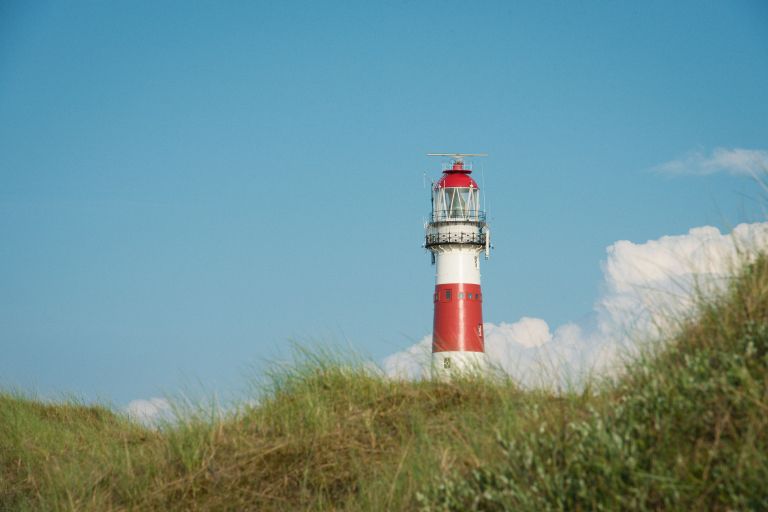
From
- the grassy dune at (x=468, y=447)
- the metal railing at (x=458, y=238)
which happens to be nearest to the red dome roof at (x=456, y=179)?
the metal railing at (x=458, y=238)

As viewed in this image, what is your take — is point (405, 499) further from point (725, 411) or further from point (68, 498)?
point (68, 498)

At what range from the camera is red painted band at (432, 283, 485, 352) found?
99.2 ft

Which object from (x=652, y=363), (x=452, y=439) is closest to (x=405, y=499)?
(x=452, y=439)

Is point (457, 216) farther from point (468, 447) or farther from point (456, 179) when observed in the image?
point (468, 447)

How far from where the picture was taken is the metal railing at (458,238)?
107 ft

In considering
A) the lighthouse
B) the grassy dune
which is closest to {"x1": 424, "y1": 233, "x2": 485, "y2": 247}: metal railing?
the lighthouse

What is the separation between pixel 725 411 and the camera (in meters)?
5.25

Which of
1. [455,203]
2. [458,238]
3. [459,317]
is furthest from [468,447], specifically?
[455,203]

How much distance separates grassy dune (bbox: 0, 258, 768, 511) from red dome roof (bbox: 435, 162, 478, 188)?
968 inches

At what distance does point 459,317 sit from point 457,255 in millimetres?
2883

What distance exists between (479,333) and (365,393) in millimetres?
22624

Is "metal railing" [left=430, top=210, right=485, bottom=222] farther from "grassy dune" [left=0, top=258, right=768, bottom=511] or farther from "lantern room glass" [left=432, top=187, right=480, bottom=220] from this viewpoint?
"grassy dune" [left=0, top=258, right=768, bottom=511]

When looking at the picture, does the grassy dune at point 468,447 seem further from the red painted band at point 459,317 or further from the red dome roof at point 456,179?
the red dome roof at point 456,179

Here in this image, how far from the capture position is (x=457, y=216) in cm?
3334
